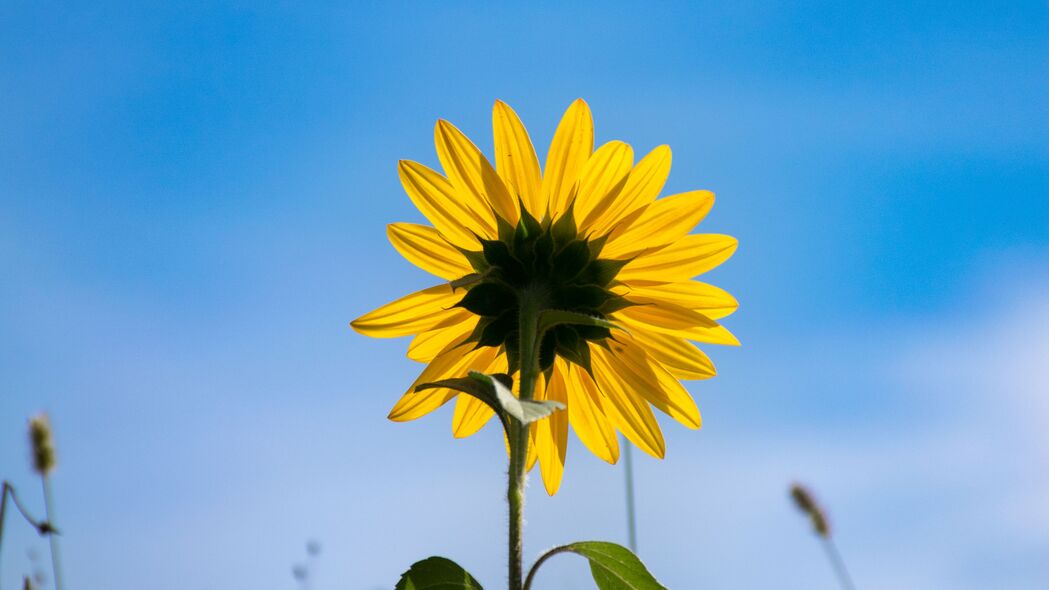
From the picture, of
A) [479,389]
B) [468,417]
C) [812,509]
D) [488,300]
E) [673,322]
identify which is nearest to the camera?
[479,389]

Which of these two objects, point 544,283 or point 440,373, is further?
point 440,373

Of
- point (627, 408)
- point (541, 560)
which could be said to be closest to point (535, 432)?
point (627, 408)

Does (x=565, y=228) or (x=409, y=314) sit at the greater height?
(x=565, y=228)

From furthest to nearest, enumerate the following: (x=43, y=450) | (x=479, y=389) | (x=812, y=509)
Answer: (x=812, y=509) → (x=43, y=450) → (x=479, y=389)

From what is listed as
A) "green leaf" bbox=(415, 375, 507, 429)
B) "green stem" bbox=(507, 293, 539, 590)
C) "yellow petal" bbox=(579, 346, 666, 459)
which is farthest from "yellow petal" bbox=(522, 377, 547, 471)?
"green leaf" bbox=(415, 375, 507, 429)

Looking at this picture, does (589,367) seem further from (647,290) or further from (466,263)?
(466,263)

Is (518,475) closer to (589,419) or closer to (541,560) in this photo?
(541,560)

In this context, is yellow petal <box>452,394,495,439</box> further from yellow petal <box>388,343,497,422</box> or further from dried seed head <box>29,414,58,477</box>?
dried seed head <box>29,414,58,477</box>

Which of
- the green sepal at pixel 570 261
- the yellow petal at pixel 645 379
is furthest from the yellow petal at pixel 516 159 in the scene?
the yellow petal at pixel 645 379

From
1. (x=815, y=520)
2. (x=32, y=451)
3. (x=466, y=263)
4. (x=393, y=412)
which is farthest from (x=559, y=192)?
(x=815, y=520)
